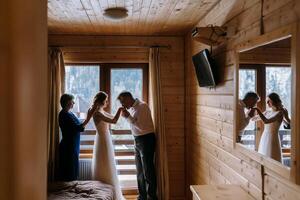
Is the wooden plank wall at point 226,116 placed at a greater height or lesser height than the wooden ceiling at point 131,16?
lesser

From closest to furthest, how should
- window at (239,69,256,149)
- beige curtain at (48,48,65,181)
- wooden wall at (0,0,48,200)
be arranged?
wooden wall at (0,0,48,200) < window at (239,69,256,149) < beige curtain at (48,48,65,181)

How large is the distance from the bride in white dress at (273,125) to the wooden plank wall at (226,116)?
0.47 ft

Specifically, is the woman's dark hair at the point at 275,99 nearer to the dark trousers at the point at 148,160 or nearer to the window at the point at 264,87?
the window at the point at 264,87

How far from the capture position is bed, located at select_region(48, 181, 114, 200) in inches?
119

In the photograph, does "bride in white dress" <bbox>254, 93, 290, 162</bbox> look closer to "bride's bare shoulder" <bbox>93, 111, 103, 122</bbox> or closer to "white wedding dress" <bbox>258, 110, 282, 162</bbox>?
"white wedding dress" <bbox>258, 110, 282, 162</bbox>

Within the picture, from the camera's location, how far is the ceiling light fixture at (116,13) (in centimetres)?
301

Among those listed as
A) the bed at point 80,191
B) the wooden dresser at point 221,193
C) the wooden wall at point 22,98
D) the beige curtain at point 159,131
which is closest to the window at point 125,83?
the beige curtain at point 159,131

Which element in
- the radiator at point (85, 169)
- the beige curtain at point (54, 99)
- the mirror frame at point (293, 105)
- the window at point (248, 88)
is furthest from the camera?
the radiator at point (85, 169)

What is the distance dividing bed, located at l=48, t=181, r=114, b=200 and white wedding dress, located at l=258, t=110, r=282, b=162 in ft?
6.18

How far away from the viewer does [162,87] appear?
429 centimetres

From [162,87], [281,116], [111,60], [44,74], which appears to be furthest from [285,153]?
[111,60]

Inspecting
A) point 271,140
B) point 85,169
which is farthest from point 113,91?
point 271,140

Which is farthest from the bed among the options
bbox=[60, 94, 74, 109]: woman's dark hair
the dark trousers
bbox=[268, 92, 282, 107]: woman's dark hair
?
bbox=[268, 92, 282, 107]: woman's dark hair

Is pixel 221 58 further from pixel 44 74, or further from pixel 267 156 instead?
pixel 44 74
